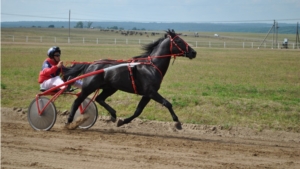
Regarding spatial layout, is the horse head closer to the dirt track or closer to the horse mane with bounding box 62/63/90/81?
the dirt track

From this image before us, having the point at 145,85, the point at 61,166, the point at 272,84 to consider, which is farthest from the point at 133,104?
the point at 272,84

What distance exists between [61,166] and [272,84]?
12973 millimetres

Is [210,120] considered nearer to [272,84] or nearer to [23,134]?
[23,134]

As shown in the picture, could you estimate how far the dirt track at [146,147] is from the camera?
7340 millimetres

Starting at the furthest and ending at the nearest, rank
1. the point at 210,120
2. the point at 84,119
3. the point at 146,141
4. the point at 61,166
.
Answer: the point at 210,120 < the point at 84,119 < the point at 146,141 < the point at 61,166

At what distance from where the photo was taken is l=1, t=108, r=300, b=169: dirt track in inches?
289

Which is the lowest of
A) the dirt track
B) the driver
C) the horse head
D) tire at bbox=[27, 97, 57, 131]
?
the dirt track

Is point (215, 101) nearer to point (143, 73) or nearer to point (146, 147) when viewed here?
point (143, 73)

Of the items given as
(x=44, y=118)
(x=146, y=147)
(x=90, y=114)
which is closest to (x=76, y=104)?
(x=90, y=114)

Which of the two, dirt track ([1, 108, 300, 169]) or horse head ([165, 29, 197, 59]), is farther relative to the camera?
horse head ([165, 29, 197, 59])

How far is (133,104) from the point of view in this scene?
12.8 meters

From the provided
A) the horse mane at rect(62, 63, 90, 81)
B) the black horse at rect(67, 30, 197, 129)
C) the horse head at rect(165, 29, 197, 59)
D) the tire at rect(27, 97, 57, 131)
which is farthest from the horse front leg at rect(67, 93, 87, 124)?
the horse head at rect(165, 29, 197, 59)

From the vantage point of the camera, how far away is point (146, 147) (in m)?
8.49

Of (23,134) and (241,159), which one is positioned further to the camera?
(23,134)
